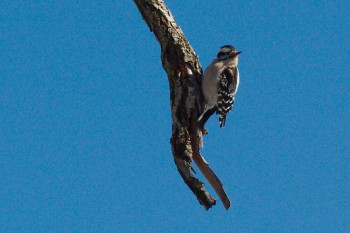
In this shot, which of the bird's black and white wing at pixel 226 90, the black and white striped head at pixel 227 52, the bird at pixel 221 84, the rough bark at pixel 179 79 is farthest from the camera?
the black and white striped head at pixel 227 52

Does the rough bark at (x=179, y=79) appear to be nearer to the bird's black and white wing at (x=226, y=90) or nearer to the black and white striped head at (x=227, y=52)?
the bird's black and white wing at (x=226, y=90)

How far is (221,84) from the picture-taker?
27.5ft

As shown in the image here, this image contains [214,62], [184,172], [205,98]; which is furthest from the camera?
[214,62]

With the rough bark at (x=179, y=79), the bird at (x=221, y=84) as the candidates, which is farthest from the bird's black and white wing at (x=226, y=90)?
the rough bark at (x=179, y=79)

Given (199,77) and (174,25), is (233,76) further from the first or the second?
(174,25)

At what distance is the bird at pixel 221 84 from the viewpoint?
798 cm

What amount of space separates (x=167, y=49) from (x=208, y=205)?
6.95ft

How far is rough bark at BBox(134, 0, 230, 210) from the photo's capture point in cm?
753

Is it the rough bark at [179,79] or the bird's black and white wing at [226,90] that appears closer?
the rough bark at [179,79]

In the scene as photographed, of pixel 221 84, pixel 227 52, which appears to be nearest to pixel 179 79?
pixel 221 84

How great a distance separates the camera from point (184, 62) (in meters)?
7.72

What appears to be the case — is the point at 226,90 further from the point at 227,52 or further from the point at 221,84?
the point at 227,52

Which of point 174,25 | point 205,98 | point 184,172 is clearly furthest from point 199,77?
point 184,172

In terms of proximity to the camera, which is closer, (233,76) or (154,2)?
(154,2)
